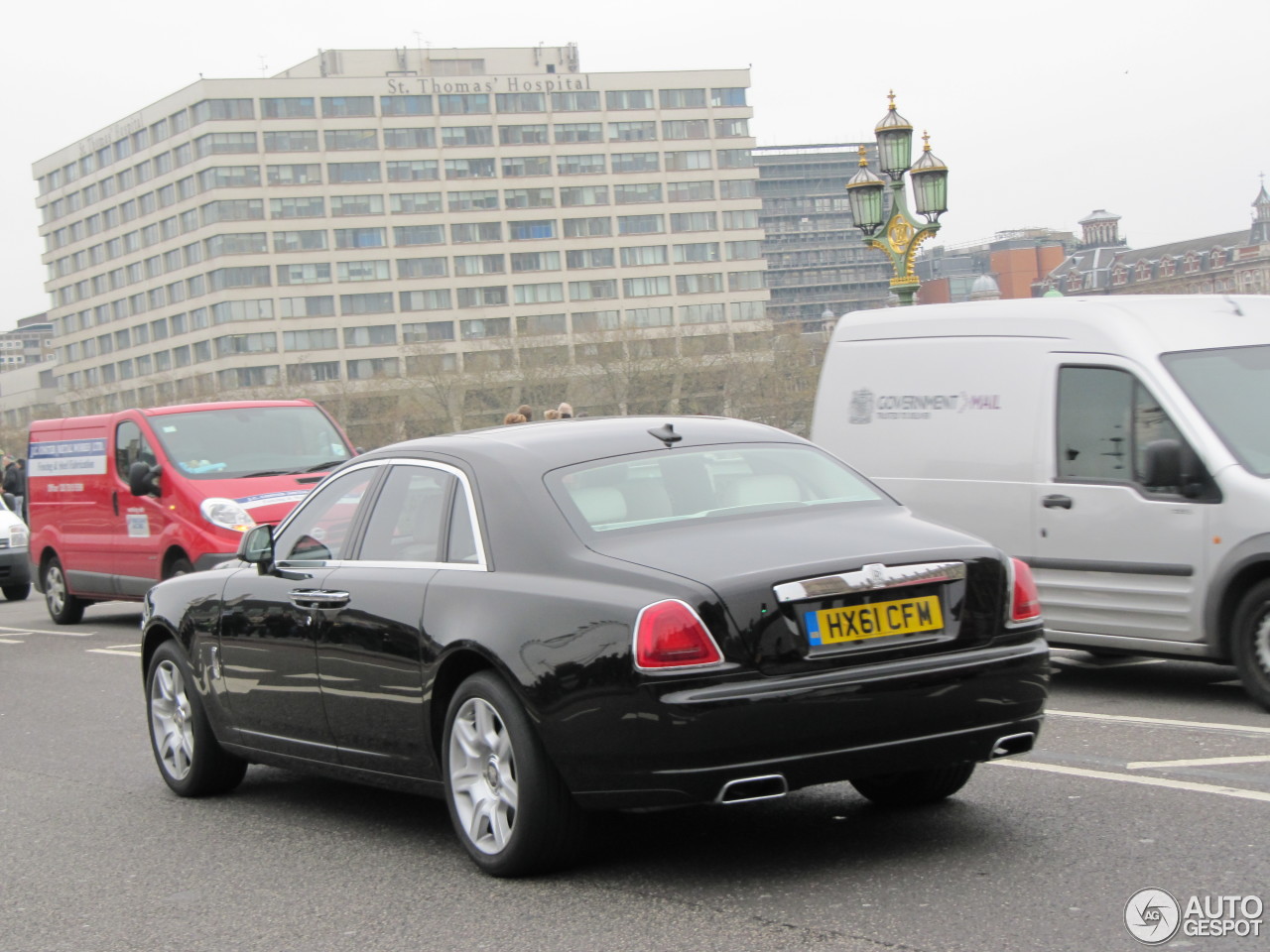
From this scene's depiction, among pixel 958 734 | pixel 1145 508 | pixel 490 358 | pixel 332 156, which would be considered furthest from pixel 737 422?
pixel 332 156

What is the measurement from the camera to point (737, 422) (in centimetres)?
652

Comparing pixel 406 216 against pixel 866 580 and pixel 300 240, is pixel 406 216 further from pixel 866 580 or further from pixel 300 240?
pixel 866 580

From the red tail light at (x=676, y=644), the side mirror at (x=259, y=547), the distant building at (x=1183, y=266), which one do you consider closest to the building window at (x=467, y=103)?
the distant building at (x=1183, y=266)

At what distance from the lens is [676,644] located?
16.1ft

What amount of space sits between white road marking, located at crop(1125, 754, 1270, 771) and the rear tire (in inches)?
38.7

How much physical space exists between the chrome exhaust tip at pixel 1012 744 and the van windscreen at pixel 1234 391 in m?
3.43

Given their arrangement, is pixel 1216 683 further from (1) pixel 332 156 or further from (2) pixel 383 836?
(1) pixel 332 156

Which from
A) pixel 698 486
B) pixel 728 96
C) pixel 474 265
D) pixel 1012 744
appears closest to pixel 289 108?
pixel 474 265

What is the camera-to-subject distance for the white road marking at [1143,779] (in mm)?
6004

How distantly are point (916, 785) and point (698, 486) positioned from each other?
1.30 metres

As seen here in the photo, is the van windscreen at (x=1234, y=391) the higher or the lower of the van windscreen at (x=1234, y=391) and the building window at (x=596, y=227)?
the lower

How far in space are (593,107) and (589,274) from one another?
41.6 feet

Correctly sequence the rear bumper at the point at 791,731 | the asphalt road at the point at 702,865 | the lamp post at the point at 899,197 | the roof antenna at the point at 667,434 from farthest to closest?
the lamp post at the point at 899,197 < the roof antenna at the point at 667,434 < the rear bumper at the point at 791,731 < the asphalt road at the point at 702,865

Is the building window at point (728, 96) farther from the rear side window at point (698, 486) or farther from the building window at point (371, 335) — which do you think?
the rear side window at point (698, 486)
